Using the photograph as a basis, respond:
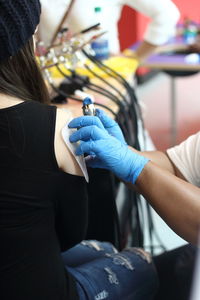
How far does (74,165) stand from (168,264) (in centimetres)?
50

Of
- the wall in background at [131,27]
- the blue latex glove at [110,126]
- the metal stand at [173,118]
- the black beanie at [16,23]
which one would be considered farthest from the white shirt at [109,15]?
the wall in background at [131,27]

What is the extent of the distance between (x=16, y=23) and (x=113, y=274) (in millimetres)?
675

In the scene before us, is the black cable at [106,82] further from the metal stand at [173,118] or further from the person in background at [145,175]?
the metal stand at [173,118]

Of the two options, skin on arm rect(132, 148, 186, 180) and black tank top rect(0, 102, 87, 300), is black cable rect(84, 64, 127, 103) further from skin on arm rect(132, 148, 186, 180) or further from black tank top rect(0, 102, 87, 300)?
black tank top rect(0, 102, 87, 300)

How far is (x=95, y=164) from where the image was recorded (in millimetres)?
903

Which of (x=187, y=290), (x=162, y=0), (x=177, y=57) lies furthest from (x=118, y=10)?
(x=187, y=290)

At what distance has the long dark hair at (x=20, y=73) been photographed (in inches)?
28.3

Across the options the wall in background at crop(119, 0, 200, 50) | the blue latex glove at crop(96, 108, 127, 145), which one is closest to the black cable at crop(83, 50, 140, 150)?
the blue latex glove at crop(96, 108, 127, 145)

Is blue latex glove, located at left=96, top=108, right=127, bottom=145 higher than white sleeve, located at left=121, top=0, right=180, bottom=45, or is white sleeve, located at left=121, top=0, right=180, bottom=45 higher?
white sleeve, located at left=121, top=0, right=180, bottom=45

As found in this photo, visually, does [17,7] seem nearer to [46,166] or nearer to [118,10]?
[46,166]

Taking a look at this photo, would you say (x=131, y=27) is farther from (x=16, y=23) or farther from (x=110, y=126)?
(x=16, y=23)

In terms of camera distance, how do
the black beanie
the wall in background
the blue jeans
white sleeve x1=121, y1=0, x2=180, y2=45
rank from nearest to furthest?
the black beanie → the blue jeans → white sleeve x1=121, y1=0, x2=180, y2=45 → the wall in background

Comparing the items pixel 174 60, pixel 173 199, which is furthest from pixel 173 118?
pixel 173 199

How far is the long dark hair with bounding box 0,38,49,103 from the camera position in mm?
719
